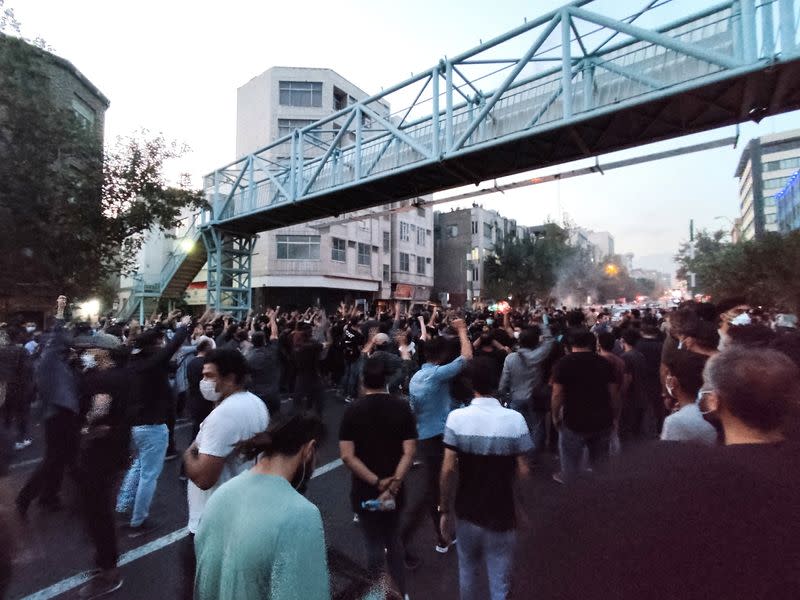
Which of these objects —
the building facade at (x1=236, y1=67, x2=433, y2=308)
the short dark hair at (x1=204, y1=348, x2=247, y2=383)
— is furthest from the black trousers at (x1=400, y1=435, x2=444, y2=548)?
the building facade at (x1=236, y1=67, x2=433, y2=308)

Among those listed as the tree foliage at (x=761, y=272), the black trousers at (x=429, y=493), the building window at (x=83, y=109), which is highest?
the building window at (x=83, y=109)

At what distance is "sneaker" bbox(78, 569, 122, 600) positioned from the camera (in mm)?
3611

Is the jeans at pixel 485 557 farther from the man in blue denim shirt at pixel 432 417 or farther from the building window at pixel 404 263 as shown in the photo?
the building window at pixel 404 263

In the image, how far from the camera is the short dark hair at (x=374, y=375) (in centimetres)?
339

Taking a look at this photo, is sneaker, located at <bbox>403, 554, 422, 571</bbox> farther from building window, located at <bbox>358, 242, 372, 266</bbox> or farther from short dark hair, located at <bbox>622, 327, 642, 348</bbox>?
building window, located at <bbox>358, 242, 372, 266</bbox>

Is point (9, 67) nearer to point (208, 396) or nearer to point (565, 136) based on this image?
point (208, 396)

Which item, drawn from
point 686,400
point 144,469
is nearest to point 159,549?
point 144,469

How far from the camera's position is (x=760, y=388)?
164 centimetres

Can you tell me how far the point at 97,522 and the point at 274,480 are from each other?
9.67 ft

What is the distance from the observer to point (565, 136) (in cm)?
1182

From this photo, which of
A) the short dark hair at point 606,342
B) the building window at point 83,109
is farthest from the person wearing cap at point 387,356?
the building window at point 83,109

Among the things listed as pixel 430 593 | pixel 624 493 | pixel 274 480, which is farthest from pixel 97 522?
pixel 624 493

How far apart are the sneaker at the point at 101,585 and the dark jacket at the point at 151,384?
143 centimetres

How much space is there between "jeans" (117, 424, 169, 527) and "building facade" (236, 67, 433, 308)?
26667 millimetres
